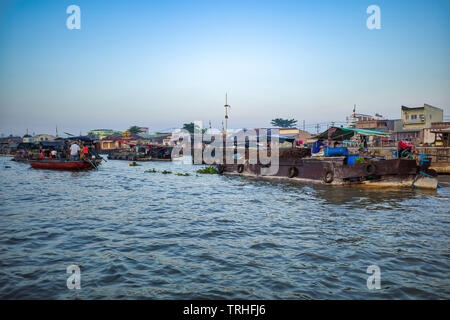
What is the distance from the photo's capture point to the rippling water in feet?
14.5

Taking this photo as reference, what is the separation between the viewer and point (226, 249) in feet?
20.2

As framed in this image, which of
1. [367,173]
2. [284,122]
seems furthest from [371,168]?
[284,122]

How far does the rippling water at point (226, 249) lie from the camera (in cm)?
442

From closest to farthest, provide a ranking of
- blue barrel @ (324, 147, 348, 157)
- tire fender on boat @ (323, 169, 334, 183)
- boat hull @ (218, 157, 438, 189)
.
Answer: boat hull @ (218, 157, 438, 189)
tire fender on boat @ (323, 169, 334, 183)
blue barrel @ (324, 147, 348, 157)

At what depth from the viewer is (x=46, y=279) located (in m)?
4.71

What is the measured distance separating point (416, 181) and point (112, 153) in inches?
2256

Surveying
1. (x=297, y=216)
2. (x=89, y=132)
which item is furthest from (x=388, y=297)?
(x=89, y=132)

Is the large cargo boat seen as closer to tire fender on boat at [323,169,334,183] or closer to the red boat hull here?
tire fender on boat at [323,169,334,183]

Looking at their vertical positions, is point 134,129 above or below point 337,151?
above

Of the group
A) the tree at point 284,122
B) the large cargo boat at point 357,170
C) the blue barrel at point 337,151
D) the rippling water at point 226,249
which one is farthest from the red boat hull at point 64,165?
the tree at point 284,122

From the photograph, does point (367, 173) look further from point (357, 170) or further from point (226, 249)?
point (226, 249)

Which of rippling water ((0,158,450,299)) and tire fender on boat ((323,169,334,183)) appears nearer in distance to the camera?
rippling water ((0,158,450,299))

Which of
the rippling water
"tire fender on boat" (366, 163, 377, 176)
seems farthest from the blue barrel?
the rippling water

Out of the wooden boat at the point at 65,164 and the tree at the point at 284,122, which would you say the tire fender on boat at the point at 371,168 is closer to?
the wooden boat at the point at 65,164
